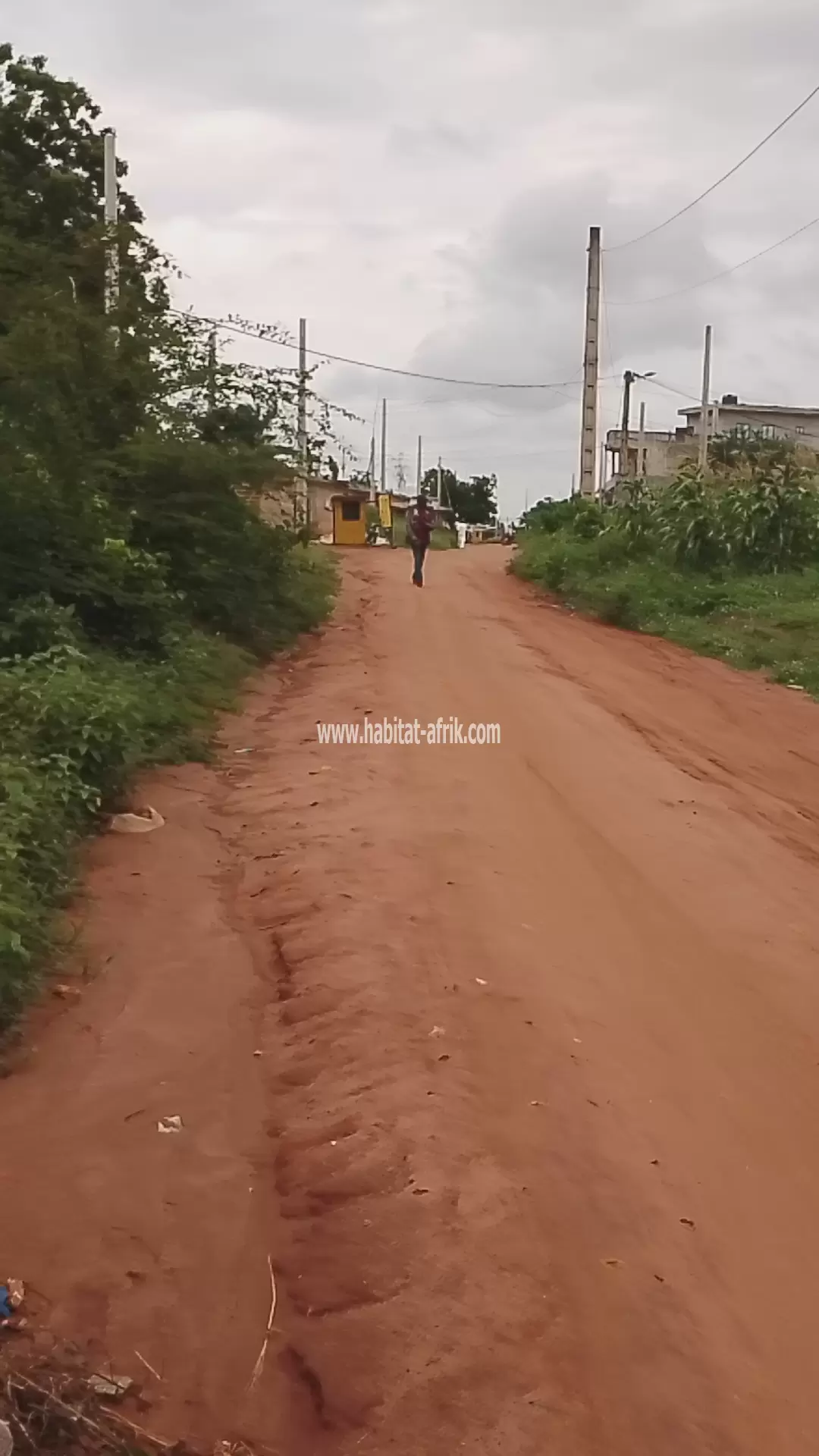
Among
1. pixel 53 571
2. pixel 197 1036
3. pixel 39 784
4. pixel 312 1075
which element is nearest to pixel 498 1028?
pixel 312 1075

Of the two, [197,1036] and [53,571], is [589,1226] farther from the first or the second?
[53,571]

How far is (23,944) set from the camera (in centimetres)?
529

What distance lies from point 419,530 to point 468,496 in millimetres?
68897

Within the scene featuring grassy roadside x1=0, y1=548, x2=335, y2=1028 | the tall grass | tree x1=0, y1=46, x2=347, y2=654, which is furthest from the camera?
the tall grass

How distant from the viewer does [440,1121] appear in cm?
432

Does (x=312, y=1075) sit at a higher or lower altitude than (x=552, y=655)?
lower

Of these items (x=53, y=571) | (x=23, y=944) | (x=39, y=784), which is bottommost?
(x=23, y=944)

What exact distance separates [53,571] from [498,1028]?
6.84 m

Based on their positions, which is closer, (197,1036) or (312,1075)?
(312,1075)

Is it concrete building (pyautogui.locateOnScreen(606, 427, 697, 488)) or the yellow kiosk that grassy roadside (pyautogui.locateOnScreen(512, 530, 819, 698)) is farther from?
concrete building (pyautogui.locateOnScreen(606, 427, 697, 488))

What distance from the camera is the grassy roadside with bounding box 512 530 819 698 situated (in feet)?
46.9

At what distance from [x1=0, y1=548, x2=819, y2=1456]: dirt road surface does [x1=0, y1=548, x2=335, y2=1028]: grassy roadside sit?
29cm

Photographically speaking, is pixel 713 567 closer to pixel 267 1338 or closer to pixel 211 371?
pixel 211 371

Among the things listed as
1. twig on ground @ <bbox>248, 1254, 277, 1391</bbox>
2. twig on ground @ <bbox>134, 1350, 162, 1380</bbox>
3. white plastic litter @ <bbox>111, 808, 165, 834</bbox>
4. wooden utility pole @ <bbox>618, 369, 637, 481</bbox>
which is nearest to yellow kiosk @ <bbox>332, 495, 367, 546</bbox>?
wooden utility pole @ <bbox>618, 369, 637, 481</bbox>
